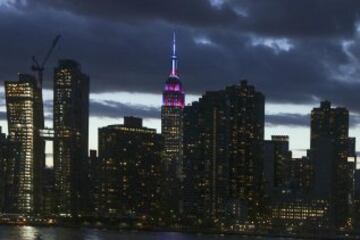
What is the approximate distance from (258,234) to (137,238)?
1842 inches

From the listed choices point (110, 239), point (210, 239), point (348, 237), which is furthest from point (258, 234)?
point (110, 239)

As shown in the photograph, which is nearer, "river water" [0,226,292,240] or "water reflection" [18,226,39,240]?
"water reflection" [18,226,39,240]

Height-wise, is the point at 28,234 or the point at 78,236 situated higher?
the point at 28,234

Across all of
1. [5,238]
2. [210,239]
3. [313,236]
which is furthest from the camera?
[313,236]

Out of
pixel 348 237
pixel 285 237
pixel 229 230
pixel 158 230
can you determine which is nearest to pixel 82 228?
pixel 158 230

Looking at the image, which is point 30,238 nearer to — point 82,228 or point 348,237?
point 82,228

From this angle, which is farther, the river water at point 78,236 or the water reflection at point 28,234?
the river water at point 78,236

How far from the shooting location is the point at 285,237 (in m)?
193

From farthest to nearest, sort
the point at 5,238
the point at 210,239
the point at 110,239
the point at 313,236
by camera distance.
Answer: the point at 313,236 → the point at 210,239 → the point at 110,239 → the point at 5,238

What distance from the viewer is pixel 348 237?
19562 cm

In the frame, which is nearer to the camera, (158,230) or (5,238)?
(5,238)

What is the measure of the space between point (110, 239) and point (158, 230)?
2029 inches

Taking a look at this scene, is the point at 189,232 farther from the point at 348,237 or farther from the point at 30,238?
the point at 30,238

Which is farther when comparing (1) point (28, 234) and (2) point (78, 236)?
(2) point (78, 236)
